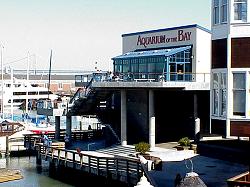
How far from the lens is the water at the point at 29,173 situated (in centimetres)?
3297

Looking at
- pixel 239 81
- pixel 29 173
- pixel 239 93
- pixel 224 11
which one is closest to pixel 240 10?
pixel 224 11

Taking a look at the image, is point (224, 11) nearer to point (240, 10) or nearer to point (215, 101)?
point (240, 10)

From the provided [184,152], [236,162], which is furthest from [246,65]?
[184,152]

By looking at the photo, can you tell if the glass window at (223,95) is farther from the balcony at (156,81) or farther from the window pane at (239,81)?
the balcony at (156,81)

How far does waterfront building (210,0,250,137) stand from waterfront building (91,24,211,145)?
59.1ft

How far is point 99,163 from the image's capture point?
31.3m

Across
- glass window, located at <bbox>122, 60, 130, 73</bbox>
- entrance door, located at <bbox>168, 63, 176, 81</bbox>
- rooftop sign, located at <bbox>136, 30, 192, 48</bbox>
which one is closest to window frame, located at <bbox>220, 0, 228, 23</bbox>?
entrance door, located at <bbox>168, 63, 176, 81</bbox>

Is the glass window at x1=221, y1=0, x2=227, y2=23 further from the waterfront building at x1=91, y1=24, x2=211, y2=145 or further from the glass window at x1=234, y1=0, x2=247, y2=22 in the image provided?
the waterfront building at x1=91, y1=24, x2=211, y2=145

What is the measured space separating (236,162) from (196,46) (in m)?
13.8

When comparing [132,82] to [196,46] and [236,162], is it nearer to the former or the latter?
[196,46]

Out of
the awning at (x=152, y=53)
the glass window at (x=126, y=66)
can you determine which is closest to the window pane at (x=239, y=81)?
the awning at (x=152, y=53)

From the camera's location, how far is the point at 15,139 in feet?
162

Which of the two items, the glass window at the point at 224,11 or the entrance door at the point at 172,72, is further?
the entrance door at the point at 172,72

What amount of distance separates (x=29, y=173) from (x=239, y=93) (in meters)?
23.4
